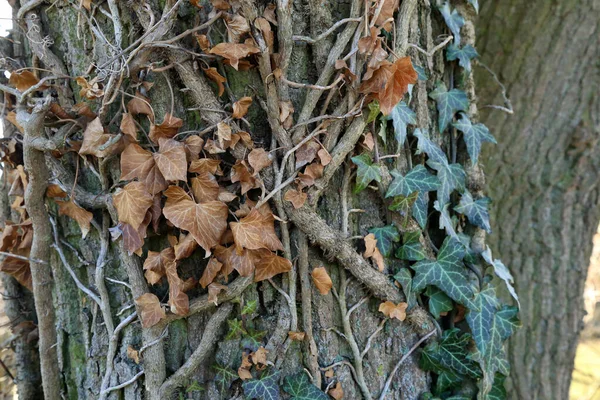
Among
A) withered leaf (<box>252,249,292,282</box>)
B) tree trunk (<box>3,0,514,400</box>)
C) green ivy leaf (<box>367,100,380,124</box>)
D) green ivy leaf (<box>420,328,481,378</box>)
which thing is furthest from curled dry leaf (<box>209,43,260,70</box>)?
green ivy leaf (<box>420,328,481,378</box>)

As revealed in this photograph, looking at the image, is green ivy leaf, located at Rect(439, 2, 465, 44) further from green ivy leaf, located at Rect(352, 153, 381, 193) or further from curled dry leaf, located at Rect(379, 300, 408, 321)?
curled dry leaf, located at Rect(379, 300, 408, 321)

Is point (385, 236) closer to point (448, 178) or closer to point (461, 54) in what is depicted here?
point (448, 178)

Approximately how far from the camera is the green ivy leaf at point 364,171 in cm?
106

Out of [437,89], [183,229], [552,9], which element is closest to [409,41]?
[437,89]

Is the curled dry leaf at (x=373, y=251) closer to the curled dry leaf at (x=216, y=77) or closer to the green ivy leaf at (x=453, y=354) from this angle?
the green ivy leaf at (x=453, y=354)

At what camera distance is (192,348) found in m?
1.04

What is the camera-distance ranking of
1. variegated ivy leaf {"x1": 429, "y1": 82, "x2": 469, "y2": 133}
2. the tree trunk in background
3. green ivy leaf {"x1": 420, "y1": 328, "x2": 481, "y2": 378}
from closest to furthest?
1. green ivy leaf {"x1": 420, "y1": 328, "x2": 481, "y2": 378}
2. variegated ivy leaf {"x1": 429, "y1": 82, "x2": 469, "y2": 133}
3. the tree trunk in background

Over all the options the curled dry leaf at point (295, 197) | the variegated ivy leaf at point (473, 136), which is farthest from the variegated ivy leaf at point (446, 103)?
the curled dry leaf at point (295, 197)

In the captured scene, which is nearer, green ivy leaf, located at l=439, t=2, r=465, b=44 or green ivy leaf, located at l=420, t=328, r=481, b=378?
green ivy leaf, located at l=420, t=328, r=481, b=378

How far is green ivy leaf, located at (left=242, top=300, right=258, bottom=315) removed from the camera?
1.02m

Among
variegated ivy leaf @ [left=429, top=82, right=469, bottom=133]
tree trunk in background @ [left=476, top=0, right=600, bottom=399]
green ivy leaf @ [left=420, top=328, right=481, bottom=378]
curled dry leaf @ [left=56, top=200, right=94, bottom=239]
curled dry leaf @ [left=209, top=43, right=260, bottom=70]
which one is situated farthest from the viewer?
tree trunk in background @ [left=476, top=0, right=600, bottom=399]

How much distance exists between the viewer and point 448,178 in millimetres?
1229

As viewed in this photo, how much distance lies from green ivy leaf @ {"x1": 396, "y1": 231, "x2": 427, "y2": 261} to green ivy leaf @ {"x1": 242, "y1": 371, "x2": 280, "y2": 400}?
43 cm

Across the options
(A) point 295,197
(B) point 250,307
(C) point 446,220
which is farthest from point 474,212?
(B) point 250,307
